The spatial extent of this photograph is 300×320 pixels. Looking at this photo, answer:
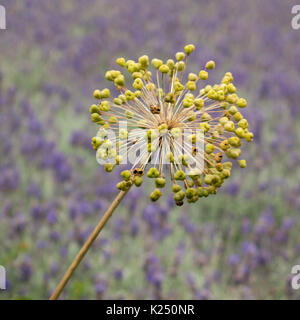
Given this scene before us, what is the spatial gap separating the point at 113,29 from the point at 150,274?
7.42 m

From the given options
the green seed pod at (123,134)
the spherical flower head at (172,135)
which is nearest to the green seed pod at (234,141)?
the spherical flower head at (172,135)

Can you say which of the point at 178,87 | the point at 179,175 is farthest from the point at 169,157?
the point at 178,87

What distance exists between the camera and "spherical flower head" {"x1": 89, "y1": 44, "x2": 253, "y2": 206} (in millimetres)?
1654

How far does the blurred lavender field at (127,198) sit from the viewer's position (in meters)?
4.31

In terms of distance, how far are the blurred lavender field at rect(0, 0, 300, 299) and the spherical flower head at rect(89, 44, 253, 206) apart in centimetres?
221

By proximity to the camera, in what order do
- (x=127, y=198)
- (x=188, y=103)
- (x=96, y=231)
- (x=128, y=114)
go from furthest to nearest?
(x=127, y=198) → (x=128, y=114) → (x=188, y=103) → (x=96, y=231)

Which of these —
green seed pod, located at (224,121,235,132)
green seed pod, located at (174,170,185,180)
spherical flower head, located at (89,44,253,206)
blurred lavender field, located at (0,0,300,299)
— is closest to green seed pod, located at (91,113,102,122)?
spherical flower head, located at (89,44,253,206)

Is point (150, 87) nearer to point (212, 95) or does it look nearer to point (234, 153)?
point (212, 95)

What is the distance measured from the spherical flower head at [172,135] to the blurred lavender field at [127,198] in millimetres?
2212

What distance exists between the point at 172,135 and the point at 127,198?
3.59m

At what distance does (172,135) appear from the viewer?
1757 mm

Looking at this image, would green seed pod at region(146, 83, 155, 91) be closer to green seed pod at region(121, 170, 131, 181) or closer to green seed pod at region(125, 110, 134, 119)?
green seed pod at region(125, 110, 134, 119)

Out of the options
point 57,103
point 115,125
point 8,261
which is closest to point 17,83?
point 57,103

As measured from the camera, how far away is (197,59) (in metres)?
9.06
